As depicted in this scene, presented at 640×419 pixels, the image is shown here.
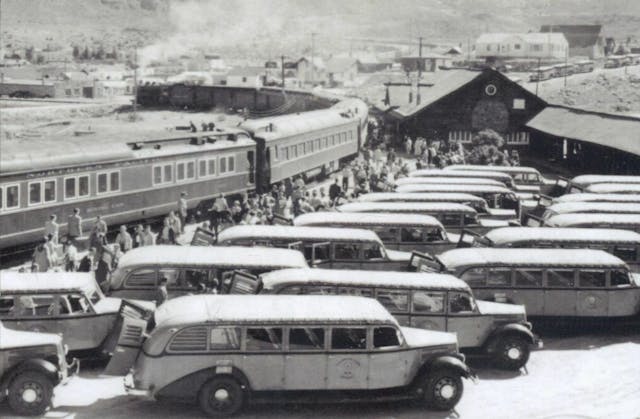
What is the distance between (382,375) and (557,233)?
8.32 metres

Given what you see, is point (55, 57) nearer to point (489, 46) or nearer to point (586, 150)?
point (489, 46)

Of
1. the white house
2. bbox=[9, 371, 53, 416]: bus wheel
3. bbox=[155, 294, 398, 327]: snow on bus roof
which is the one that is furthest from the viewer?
the white house

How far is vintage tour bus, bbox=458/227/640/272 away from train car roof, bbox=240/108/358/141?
15456 mm

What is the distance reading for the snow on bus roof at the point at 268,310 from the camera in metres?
13.1

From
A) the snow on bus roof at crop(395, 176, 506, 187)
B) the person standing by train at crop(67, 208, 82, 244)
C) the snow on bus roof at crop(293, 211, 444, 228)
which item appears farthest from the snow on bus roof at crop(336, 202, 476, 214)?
the person standing by train at crop(67, 208, 82, 244)

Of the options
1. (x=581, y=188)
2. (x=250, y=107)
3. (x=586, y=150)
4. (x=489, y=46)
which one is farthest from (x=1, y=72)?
(x=581, y=188)

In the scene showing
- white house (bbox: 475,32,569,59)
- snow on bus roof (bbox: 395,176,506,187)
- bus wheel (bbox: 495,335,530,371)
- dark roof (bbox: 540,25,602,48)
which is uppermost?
dark roof (bbox: 540,25,602,48)

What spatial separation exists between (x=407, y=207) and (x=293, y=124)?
52.4ft

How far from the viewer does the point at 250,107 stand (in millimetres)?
86500

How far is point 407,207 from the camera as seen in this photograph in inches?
926

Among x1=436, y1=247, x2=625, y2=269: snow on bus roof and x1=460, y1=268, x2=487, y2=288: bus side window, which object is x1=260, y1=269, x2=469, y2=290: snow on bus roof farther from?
x1=436, y1=247, x2=625, y2=269: snow on bus roof

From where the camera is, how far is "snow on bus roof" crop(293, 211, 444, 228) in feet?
70.9

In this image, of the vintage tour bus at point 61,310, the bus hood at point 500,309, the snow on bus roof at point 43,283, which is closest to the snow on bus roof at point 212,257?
the snow on bus roof at point 43,283

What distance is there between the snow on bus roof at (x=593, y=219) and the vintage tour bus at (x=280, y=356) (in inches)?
384
